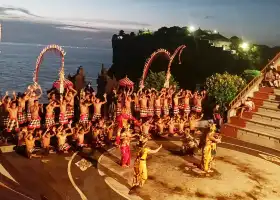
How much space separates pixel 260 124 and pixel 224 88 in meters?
7.24

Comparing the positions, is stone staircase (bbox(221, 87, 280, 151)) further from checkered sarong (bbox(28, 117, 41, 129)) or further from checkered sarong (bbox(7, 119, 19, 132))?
checkered sarong (bbox(7, 119, 19, 132))

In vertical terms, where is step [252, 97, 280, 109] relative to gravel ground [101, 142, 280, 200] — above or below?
above

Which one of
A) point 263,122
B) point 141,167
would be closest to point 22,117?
point 141,167

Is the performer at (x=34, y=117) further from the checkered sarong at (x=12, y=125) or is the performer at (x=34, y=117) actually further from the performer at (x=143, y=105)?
the performer at (x=143, y=105)

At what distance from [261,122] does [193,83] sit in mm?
50576

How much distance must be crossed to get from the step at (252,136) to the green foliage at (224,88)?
628 cm

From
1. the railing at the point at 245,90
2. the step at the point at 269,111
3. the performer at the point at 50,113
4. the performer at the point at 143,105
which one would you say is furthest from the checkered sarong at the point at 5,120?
the step at the point at 269,111

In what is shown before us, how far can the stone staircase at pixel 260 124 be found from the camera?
2155 cm

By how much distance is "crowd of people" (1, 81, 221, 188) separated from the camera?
51.8 ft

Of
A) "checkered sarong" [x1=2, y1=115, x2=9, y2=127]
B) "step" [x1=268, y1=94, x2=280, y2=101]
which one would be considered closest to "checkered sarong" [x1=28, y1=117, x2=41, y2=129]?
"checkered sarong" [x1=2, y1=115, x2=9, y2=127]

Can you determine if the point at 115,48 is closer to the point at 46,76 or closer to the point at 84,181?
the point at 46,76

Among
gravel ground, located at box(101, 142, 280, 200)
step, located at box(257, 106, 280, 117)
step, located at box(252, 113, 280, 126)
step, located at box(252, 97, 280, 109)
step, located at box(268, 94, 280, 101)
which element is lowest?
gravel ground, located at box(101, 142, 280, 200)

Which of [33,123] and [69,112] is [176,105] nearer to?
[69,112]

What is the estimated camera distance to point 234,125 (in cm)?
2356
